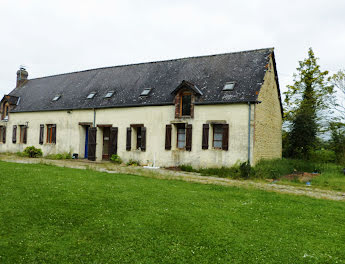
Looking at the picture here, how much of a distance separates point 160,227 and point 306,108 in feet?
63.1

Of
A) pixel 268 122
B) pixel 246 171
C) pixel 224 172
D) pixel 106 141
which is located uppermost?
pixel 268 122

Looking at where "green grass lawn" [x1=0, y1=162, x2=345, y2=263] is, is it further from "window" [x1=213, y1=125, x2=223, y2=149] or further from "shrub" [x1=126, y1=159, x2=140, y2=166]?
"shrub" [x1=126, y1=159, x2=140, y2=166]

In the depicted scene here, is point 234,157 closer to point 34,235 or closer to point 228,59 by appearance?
point 228,59

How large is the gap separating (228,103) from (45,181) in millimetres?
9815

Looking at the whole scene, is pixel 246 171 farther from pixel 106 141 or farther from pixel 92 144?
pixel 92 144

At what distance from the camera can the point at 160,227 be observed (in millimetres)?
5625

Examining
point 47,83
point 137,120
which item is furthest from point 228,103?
point 47,83

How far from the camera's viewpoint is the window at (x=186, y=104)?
16844 millimetres

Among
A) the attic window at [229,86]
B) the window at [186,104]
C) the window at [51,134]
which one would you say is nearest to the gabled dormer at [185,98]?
the window at [186,104]

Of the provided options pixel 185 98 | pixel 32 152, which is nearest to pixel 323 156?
pixel 185 98

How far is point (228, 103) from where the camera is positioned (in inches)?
606

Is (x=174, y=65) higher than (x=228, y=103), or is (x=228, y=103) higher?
(x=174, y=65)

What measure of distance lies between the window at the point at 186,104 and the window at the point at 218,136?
6.02 ft

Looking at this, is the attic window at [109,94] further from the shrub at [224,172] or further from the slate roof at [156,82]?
the shrub at [224,172]
